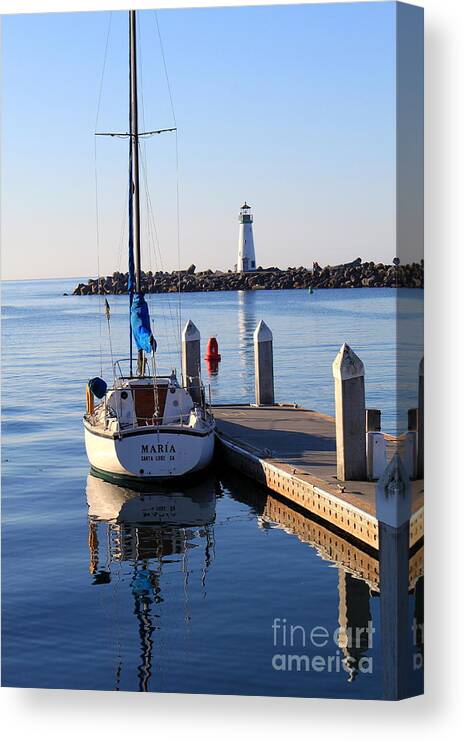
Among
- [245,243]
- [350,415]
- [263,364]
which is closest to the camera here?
[350,415]

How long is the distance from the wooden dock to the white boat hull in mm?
806

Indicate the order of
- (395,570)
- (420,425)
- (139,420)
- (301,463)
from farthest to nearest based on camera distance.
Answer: (139,420) → (301,463) → (420,425) → (395,570)

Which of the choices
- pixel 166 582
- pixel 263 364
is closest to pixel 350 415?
pixel 166 582

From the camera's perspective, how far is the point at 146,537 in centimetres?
1422

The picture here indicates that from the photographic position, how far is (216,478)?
1722 cm

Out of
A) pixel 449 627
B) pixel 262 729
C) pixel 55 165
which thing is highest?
pixel 55 165

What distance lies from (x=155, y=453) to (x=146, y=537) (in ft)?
6.92

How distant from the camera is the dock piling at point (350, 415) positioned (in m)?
13.0

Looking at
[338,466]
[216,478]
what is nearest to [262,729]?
[338,466]

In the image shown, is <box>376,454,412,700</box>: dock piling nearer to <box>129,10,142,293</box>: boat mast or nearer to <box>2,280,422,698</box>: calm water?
<box>2,280,422,698</box>: calm water

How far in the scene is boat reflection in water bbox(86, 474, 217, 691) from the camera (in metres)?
11.4

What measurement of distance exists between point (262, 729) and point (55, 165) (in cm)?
540

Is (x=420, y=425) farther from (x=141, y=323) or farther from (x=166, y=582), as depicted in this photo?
(x=141, y=323)

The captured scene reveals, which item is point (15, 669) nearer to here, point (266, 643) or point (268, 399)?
point (266, 643)
